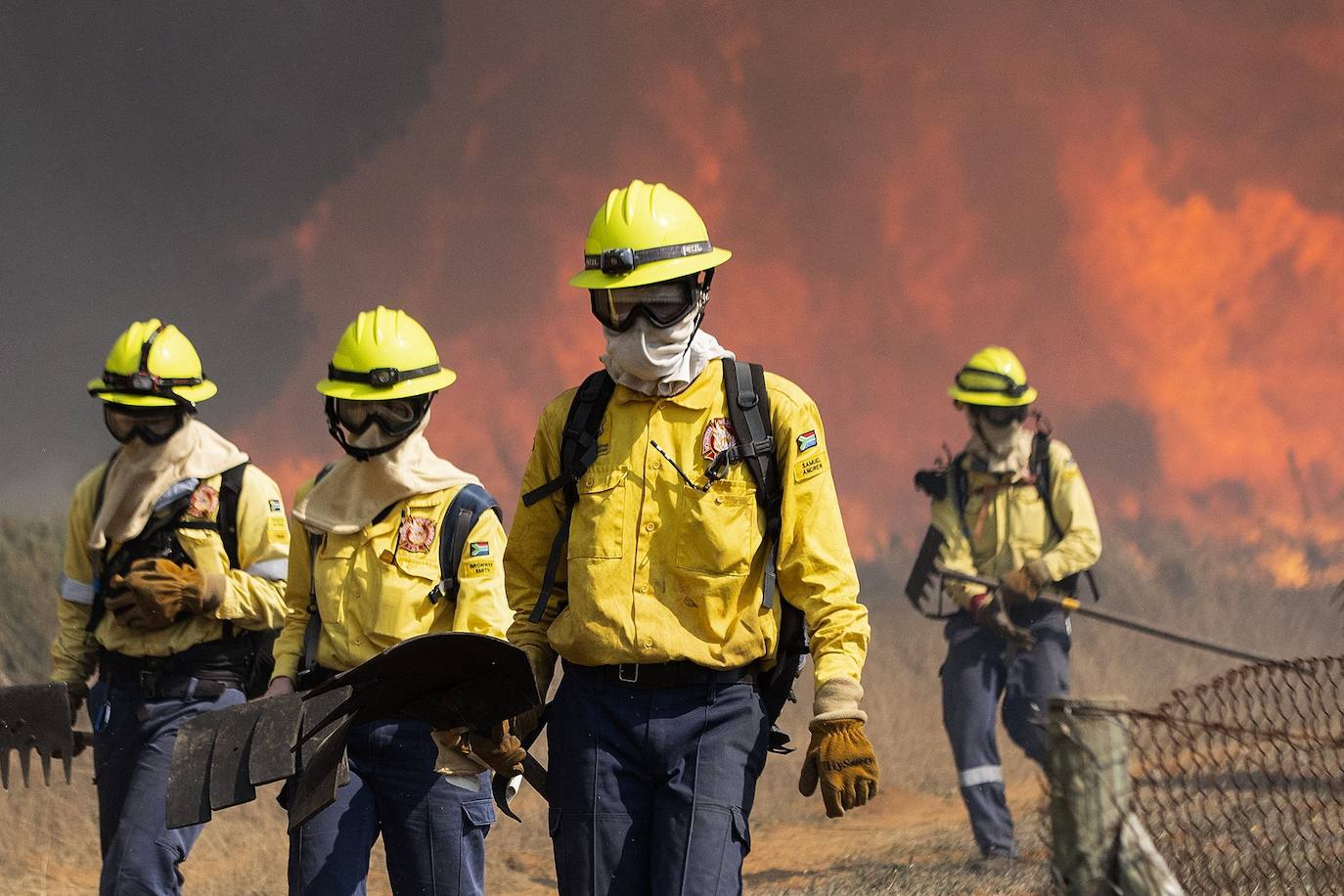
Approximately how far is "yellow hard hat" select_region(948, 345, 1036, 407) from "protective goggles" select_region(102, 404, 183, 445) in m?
4.14

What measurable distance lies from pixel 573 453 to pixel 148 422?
2378mm

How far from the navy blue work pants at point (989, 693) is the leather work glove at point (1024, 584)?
0.11 meters

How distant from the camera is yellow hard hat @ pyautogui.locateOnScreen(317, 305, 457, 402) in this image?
15.7ft

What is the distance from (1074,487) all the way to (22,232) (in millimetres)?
7009

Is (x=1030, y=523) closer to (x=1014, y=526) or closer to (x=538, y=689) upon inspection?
(x=1014, y=526)

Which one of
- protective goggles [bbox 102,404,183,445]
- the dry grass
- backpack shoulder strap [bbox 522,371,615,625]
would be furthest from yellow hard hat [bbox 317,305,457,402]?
the dry grass

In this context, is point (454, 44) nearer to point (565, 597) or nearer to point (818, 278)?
point (818, 278)

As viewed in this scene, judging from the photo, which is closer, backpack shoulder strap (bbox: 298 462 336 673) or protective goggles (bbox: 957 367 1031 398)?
backpack shoulder strap (bbox: 298 462 336 673)

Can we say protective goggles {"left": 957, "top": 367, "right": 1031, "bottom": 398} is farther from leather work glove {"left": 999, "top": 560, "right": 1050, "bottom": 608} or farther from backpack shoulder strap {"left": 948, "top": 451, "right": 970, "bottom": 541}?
leather work glove {"left": 999, "top": 560, "right": 1050, "bottom": 608}

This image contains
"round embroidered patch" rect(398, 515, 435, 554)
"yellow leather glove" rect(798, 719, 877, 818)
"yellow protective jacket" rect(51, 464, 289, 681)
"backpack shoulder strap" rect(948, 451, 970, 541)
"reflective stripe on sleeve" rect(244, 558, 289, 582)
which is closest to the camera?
"yellow leather glove" rect(798, 719, 877, 818)

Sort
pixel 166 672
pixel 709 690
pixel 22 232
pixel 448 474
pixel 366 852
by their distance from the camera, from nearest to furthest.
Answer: pixel 709 690, pixel 366 852, pixel 448 474, pixel 166 672, pixel 22 232

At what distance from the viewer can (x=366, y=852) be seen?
4457 millimetres

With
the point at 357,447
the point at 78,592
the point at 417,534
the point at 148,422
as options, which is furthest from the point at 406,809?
the point at 148,422

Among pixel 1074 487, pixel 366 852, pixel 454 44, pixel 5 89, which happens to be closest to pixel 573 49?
pixel 454 44
